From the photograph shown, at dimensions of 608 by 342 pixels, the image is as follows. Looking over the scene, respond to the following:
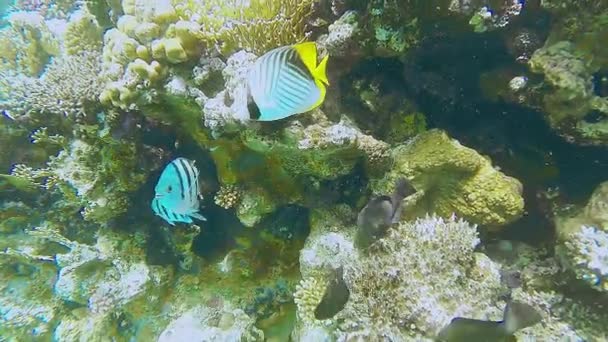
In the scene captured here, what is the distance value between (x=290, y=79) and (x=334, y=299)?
146cm

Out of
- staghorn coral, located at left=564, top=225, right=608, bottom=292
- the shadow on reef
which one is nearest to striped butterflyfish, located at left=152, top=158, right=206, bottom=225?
the shadow on reef

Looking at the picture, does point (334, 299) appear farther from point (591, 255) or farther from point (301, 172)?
point (591, 255)

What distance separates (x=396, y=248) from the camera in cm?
265

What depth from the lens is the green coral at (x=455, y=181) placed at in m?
2.75

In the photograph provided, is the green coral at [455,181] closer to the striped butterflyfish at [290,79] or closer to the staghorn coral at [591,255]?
the staghorn coral at [591,255]

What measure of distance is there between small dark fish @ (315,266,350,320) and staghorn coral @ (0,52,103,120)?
102 inches

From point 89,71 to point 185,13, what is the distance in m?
1.34

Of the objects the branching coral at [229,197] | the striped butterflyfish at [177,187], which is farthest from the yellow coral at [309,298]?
the striped butterflyfish at [177,187]

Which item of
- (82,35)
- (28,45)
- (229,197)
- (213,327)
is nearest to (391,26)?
(229,197)

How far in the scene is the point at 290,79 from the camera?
1.90m

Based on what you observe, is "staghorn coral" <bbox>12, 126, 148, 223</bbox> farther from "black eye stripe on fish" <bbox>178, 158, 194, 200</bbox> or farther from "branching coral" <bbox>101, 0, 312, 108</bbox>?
"black eye stripe on fish" <bbox>178, 158, 194, 200</bbox>

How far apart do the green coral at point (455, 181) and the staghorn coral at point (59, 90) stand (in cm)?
261

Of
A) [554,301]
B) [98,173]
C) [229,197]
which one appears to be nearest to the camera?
[554,301]

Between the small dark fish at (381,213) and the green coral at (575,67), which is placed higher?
the green coral at (575,67)
